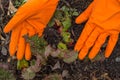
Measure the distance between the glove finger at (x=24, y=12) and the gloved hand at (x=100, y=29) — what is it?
14.8 inches

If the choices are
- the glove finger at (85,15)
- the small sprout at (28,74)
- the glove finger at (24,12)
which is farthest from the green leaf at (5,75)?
the glove finger at (85,15)

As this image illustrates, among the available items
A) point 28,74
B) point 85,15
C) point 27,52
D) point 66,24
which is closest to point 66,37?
point 66,24

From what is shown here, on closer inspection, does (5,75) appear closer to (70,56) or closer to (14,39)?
(14,39)

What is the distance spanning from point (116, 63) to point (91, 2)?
0.51 meters

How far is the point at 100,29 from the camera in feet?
8.99

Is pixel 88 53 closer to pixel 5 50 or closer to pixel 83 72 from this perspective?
pixel 83 72

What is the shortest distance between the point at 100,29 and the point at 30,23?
48cm

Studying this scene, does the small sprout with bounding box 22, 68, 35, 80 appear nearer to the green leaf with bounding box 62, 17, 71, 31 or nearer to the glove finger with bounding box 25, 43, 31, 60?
the glove finger with bounding box 25, 43, 31, 60

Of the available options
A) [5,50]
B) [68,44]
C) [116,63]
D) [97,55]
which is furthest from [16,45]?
[116,63]

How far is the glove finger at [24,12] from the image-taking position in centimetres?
251

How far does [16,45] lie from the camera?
2689 millimetres

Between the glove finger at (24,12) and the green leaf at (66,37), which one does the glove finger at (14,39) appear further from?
the green leaf at (66,37)

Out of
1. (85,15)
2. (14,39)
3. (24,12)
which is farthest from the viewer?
(85,15)

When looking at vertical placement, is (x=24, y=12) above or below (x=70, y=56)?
above
